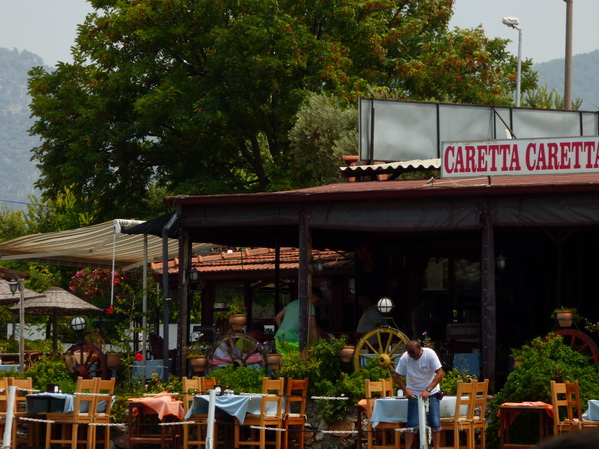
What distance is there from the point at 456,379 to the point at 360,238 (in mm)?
7049

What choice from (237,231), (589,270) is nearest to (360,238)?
(237,231)

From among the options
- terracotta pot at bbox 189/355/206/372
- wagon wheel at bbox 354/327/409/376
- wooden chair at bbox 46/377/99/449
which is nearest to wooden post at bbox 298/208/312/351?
wagon wheel at bbox 354/327/409/376

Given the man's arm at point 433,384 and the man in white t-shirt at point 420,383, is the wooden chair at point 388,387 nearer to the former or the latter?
the man in white t-shirt at point 420,383

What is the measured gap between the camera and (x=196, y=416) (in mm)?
13109

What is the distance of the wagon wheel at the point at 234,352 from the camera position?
15.4 m

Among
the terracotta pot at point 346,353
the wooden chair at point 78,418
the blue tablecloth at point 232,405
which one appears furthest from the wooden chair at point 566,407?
the wooden chair at point 78,418

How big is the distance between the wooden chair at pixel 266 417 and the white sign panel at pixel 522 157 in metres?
4.28

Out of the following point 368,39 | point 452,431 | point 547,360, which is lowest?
point 452,431

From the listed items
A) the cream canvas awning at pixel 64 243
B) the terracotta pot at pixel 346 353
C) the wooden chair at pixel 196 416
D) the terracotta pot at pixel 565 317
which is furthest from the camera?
the cream canvas awning at pixel 64 243

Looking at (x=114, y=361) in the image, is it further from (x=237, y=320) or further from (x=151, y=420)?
(x=151, y=420)

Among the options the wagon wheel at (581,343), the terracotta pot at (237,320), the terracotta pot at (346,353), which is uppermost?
the terracotta pot at (237,320)

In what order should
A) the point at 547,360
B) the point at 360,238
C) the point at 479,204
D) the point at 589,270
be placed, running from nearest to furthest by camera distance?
the point at 547,360 < the point at 479,204 < the point at 589,270 < the point at 360,238

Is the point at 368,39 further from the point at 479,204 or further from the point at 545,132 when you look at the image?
the point at 479,204

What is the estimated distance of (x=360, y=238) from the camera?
20.6 m
